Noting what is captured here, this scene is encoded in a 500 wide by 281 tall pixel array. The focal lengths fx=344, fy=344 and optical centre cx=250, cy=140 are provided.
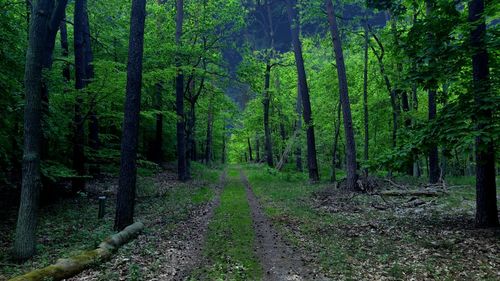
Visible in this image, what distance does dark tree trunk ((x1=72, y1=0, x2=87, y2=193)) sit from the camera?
54.1 feet

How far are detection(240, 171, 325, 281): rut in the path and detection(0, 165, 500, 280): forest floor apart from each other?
0.02 metres

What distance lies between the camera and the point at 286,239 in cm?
1026

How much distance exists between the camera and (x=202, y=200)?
17.3 m

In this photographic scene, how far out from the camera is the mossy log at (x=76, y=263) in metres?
6.73

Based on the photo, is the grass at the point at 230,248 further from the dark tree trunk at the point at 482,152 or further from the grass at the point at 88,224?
the dark tree trunk at the point at 482,152

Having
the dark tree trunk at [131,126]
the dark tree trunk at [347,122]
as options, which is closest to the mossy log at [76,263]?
the dark tree trunk at [131,126]

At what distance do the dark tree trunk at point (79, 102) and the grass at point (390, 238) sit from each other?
9.33m

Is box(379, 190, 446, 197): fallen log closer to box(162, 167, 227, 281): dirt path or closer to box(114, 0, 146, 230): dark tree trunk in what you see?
box(162, 167, 227, 281): dirt path

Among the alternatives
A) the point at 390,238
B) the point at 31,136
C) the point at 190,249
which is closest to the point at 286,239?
the point at 190,249

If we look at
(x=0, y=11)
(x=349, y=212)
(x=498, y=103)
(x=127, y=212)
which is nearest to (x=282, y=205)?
(x=349, y=212)

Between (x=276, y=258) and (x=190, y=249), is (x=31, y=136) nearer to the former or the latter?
(x=190, y=249)

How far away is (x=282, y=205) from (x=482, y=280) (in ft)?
31.4

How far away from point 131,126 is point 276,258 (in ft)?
20.7

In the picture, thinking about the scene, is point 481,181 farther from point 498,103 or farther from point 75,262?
point 75,262
